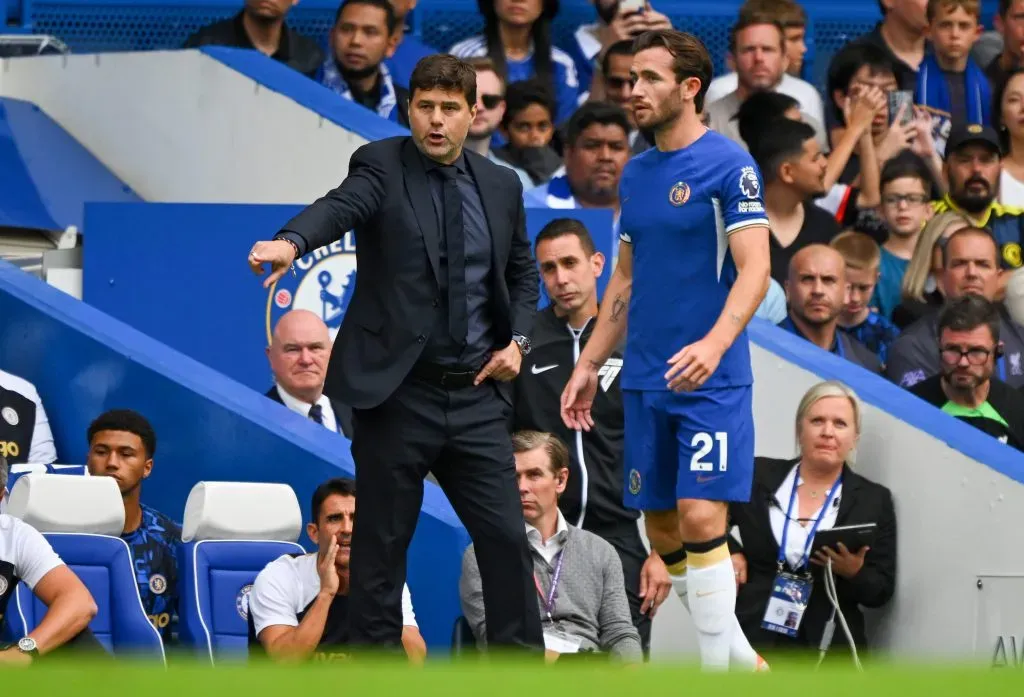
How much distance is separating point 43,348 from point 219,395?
93cm

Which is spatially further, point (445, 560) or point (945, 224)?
point (945, 224)

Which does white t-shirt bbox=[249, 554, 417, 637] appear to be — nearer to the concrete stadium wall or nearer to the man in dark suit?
the man in dark suit

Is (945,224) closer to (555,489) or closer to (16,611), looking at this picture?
(555,489)

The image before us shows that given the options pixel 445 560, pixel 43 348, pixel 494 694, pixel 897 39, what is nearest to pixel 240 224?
pixel 43 348

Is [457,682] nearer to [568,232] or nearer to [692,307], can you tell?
[692,307]

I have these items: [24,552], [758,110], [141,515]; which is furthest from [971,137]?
[24,552]

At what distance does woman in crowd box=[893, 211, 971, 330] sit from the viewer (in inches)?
384

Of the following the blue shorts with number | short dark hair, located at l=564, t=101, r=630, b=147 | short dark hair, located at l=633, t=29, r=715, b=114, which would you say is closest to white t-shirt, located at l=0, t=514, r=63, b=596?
the blue shorts with number

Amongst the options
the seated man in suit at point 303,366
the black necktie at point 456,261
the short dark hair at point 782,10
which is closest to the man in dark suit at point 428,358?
the black necktie at point 456,261

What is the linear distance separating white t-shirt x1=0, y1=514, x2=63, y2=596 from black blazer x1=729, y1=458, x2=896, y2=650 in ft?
9.24

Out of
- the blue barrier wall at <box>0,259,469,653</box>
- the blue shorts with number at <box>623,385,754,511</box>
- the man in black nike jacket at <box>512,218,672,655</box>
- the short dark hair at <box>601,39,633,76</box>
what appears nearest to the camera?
the blue shorts with number at <box>623,385,754,511</box>

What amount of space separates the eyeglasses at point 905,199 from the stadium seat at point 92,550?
4.99 m

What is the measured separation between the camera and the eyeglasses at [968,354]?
8.41 meters

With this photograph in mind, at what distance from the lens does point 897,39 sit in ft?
37.3
